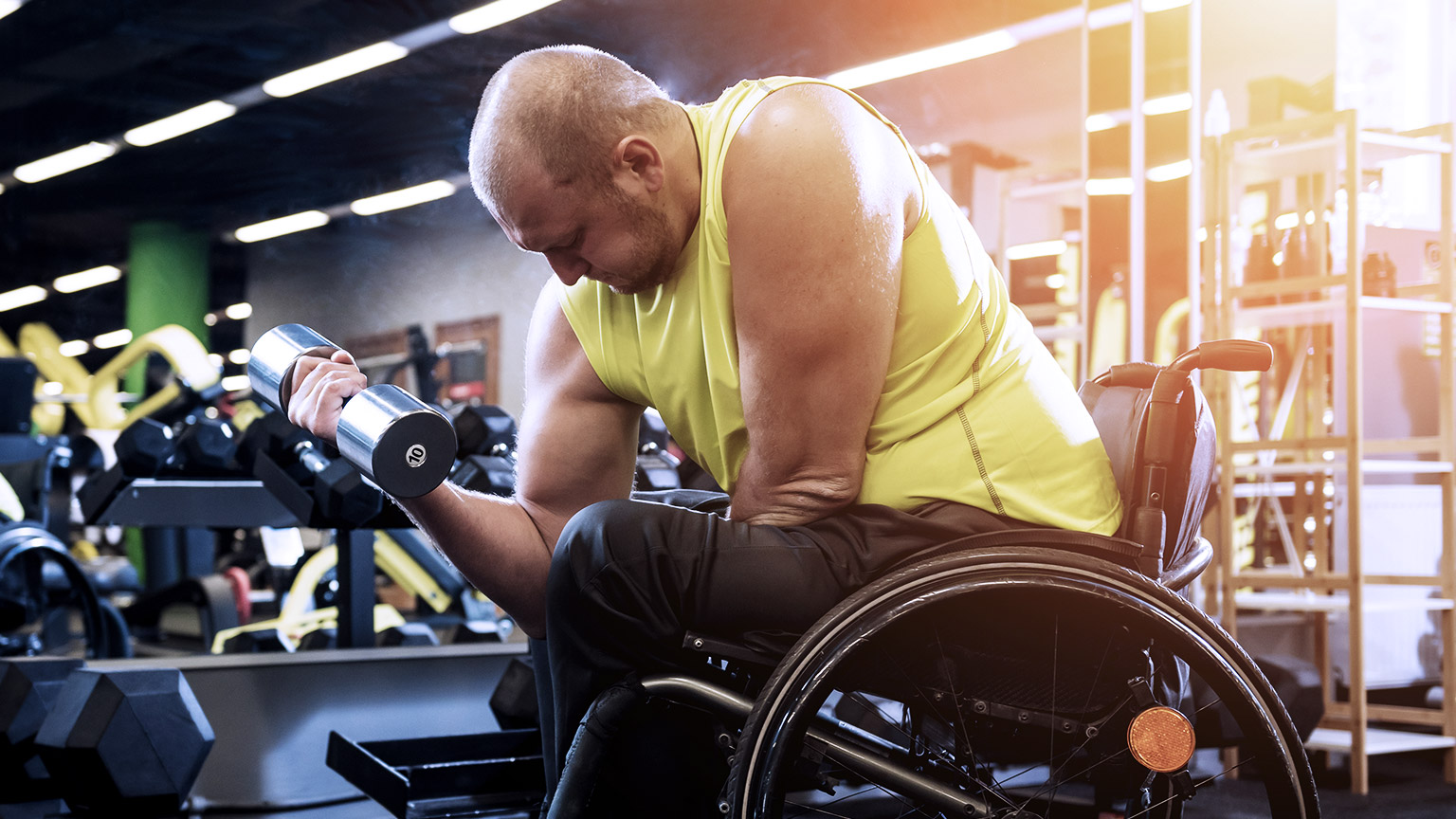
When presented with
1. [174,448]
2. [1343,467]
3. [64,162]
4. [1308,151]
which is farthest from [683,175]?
[64,162]

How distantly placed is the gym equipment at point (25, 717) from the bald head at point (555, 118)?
170 cm

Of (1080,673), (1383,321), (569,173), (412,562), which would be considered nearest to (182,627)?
(412,562)

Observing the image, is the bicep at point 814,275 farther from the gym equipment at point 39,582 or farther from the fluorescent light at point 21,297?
the fluorescent light at point 21,297

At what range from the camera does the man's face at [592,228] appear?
1096 mm

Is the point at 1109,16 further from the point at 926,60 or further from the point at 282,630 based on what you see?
the point at 282,630

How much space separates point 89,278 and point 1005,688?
12.9 feet

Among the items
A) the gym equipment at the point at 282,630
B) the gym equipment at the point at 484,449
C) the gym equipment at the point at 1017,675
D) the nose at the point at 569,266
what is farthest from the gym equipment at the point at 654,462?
the gym equipment at the point at 1017,675

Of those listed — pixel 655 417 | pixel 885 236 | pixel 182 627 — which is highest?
pixel 885 236

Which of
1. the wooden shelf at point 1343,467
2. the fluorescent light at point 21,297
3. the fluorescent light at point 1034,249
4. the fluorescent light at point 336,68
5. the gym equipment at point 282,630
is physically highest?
the fluorescent light at point 336,68

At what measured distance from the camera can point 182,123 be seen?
394cm

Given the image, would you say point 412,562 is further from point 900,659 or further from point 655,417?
point 900,659

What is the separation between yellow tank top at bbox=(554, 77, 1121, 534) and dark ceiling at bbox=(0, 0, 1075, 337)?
9.68 feet

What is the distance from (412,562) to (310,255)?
1.16 meters

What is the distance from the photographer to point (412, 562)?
12.7 feet
